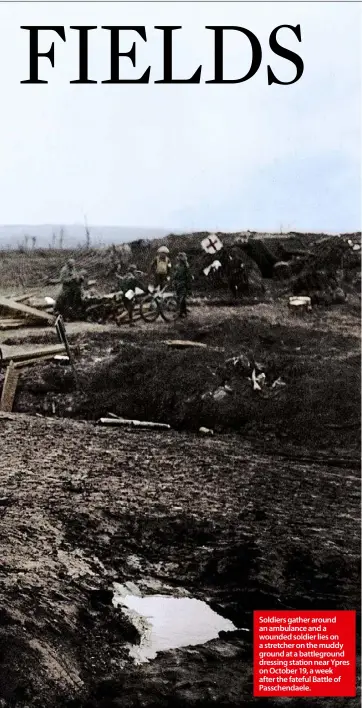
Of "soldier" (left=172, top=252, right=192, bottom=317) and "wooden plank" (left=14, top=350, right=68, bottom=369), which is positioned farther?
"soldier" (left=172, top=252, right=192, bottom=317)

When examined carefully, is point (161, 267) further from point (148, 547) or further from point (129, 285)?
point (148, 547)

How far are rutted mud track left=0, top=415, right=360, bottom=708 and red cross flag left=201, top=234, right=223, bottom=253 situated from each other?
1463 millimetres

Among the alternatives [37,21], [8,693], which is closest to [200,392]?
[8,693]

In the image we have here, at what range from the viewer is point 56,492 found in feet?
16.1

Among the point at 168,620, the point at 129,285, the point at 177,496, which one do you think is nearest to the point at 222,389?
the point at 177,496

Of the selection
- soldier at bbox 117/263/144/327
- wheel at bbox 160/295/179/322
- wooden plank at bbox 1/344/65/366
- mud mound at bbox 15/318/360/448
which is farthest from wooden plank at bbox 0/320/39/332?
wheel at bbox 160/295/179/322

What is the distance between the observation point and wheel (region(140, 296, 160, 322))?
5.32m

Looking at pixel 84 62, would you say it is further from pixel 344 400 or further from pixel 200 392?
pixel 344 400

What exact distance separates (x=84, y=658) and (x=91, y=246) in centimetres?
285

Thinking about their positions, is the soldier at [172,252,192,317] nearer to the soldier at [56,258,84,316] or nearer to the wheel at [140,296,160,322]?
the wheel at [140,296,160,322]

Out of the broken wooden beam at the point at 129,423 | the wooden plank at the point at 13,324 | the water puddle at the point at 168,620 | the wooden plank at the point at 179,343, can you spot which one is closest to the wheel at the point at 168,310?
the wooden plank at the point at 179,343

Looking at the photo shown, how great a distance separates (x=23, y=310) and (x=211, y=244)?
5.05 feet

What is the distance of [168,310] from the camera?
542 cm

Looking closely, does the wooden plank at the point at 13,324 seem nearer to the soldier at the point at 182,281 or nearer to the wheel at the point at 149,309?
the wheel at the point at 149,309
